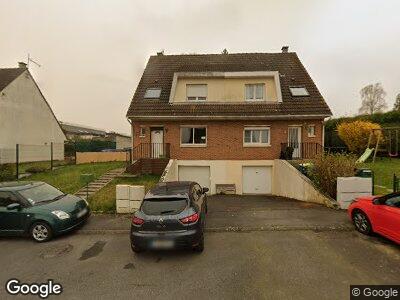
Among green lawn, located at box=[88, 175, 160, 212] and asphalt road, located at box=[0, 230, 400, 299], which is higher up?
green lawn, located at box=[88, 175, 160, 212]

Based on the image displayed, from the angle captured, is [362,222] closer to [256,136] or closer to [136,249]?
[136,249]

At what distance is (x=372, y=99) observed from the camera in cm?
4903

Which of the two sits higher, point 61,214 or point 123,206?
point 61,214

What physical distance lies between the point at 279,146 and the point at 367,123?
12.6 meters

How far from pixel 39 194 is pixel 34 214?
3.58 feet

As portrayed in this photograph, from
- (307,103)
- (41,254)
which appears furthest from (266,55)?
(41,254)

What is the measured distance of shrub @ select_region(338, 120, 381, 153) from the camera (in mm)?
22625

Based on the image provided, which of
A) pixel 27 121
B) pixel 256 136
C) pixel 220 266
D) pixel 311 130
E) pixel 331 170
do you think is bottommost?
pixel 220 266

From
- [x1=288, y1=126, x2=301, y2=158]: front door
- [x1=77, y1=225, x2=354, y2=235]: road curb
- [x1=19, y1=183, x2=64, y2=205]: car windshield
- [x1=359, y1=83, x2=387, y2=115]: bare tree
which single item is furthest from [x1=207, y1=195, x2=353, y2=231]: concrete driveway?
[x1=359, y1=83, x2=387, y2=115]: bare tree

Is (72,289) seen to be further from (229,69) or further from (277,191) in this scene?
(229,69)

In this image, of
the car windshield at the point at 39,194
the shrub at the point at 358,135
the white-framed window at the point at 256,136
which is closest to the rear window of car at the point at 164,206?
the car windshield at the point at 39,194

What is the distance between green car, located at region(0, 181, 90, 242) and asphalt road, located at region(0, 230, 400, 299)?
0.34 meters

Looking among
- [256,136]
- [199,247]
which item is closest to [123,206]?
[199,247]

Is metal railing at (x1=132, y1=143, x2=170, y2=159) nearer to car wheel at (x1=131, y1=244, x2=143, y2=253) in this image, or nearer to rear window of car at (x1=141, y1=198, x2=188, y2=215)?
rear window of car at (x1=141, y1=198, x2=188, y2=215)
